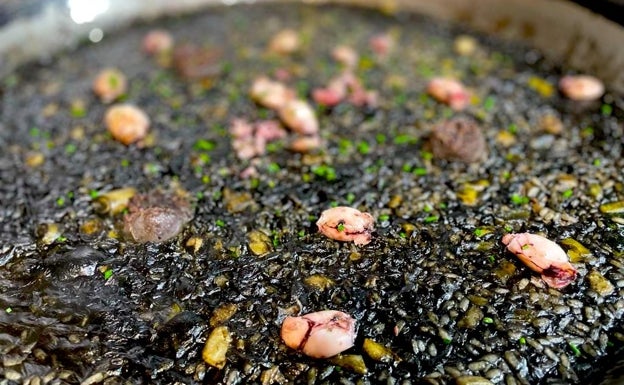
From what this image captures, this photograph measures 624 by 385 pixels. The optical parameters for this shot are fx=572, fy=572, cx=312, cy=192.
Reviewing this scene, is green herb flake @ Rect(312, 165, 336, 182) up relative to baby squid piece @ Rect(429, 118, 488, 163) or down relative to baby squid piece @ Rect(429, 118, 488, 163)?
down

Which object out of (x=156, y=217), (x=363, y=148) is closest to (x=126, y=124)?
(x=156, y=217)

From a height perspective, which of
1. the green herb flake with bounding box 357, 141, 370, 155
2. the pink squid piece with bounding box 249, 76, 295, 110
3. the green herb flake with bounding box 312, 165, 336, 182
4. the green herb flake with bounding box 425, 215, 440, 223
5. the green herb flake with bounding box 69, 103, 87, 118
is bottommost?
the green herb flake with bounding box 69, 103, 87, 118

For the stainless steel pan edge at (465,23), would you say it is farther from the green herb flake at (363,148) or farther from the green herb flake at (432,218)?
the green herb flake at (432,218)

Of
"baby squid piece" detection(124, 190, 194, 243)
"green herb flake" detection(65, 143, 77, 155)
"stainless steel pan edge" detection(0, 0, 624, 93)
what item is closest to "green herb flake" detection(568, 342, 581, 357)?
"baby squid piece" detection(124, 190, 194, 243)

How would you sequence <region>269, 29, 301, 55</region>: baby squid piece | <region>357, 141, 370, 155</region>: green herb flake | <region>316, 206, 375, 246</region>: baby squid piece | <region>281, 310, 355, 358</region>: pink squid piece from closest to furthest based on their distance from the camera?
1. <region>281, 310, 355, 358</region>: pink squid piece
2. <region>316, 206, 375, 246</region>: baby squid piece
3. <region>357, 141, 370, 155</region>: green herb flake
4. <region>269, 29, 301, 55</region>: baby squid piece

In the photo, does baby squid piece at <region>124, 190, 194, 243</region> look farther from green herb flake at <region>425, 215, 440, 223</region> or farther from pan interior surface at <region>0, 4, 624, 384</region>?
green herb flake at <region>425, 215, 440, 223</region>

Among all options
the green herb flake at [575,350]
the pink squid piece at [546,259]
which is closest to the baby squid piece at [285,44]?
the pink squid piece at [546,259]

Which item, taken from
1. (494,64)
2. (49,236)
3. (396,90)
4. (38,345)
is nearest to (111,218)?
(49,236)

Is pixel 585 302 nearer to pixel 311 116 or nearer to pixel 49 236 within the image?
pixel 311 116
